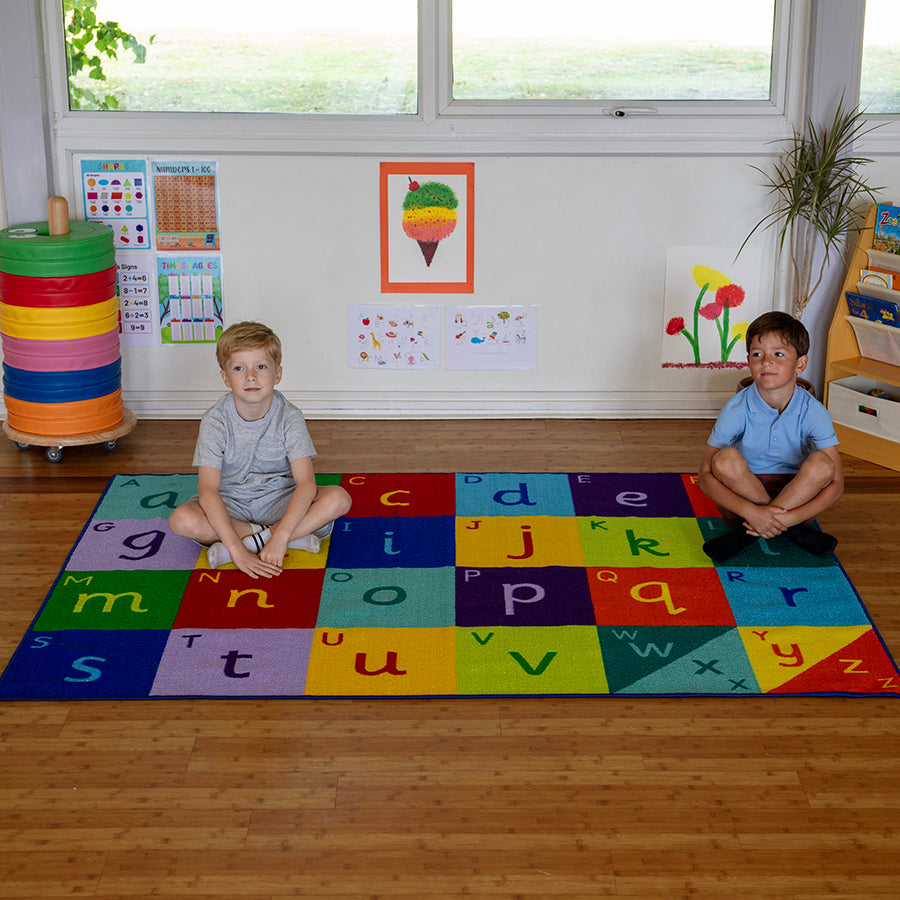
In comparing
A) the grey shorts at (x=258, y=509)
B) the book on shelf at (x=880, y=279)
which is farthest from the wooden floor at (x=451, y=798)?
the book on shelf at (x=880, y=279)

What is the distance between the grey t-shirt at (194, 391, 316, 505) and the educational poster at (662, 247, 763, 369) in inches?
64.2

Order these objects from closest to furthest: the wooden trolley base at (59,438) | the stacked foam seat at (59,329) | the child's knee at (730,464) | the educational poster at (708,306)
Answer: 1. the child's knee at (730,464)
2. the stacked foam seat at (59,329)
3. the wooden trolley base at (59,438)
4. the educational poster at (708,306)

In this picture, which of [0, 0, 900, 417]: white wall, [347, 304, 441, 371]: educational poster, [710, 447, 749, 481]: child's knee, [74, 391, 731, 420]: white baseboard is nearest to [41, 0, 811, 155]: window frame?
[0, 0, 900, 417]: white wall

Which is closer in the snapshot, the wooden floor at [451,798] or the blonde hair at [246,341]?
the wooden floor at [451,798]

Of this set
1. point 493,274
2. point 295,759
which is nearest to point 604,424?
point 493,274

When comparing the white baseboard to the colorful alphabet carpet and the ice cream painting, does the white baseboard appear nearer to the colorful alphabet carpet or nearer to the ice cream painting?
the ice cream painting

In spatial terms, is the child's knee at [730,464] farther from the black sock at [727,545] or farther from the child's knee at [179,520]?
the child's knee at [179,520]

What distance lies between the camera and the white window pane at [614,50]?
3.84m

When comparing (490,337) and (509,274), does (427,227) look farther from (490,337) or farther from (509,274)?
(490,337)

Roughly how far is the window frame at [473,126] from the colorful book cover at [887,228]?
0.43 meters

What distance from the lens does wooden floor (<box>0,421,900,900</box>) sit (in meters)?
1.95

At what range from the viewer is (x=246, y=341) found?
2945 mm

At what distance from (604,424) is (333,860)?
7.82 ft

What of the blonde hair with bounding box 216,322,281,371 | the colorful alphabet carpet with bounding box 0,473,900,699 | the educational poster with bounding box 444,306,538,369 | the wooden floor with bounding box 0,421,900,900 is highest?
the blonde hair with bounding box 216,322,281,371
